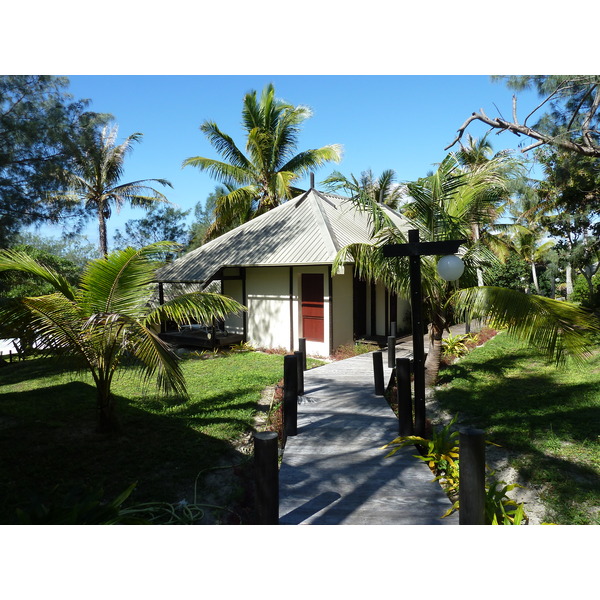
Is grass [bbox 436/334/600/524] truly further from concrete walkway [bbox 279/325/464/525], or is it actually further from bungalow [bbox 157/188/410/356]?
bungalow [bbox 157/188/410/356]

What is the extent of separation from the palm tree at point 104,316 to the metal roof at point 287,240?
22.1ft

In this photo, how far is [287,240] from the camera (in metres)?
14.3

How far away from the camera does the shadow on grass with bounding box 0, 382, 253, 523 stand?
484 cm

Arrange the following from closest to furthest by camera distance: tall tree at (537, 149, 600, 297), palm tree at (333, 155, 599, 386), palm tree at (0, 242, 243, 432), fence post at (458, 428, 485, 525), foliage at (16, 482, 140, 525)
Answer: foliage at (16, 482, 140, 525)
fence post at (458, 428, 485, 525)
palm tree at (0, 242, 243, 432)
palm tree at (333, 155, 599, 386)
tall tree at (537, 149, 600, 297)

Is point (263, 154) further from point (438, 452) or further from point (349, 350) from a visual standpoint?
point (438, 452)

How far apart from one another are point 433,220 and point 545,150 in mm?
4647

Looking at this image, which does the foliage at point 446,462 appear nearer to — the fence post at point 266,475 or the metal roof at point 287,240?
the fence post at point 266,475

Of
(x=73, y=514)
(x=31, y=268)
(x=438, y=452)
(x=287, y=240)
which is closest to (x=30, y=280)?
(x=31, y=268)

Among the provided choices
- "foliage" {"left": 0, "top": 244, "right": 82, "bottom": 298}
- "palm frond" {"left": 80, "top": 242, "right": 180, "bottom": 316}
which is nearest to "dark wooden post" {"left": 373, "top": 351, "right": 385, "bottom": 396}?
"palm frond" {"left": 80, "top": 242, "right": 180, "bottom": 316}

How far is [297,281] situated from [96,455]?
8.80 metres

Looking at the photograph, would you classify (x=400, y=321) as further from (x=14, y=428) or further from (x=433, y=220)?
(x=14, y=428)

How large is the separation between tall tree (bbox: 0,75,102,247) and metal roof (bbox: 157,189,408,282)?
21.1ft

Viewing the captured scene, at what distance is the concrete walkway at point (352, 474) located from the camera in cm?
403

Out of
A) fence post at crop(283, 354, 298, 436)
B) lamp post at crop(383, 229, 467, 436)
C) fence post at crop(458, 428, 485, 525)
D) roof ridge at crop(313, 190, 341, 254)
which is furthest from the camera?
roof ridge at crop(313, 190, 341, 254)
